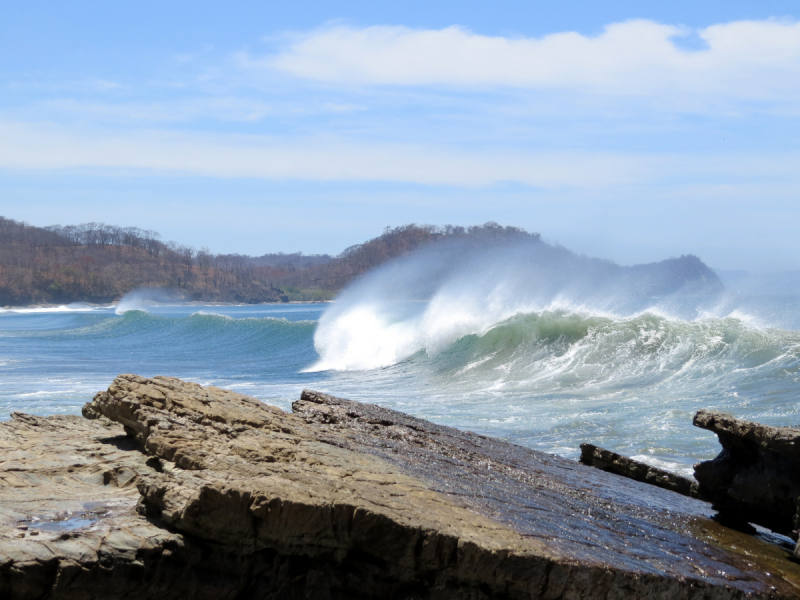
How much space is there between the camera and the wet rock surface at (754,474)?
16.5 ft

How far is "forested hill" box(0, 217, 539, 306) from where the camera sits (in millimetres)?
114125

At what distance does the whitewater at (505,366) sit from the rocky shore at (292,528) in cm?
372

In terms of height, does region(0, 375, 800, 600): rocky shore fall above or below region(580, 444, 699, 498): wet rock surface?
above

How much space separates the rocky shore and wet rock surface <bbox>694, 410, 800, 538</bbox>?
0.25 m

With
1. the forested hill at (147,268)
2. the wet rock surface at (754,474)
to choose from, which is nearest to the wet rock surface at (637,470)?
the wet rock surface at (754,474)

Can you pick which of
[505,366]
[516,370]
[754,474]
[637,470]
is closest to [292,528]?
[754,474]

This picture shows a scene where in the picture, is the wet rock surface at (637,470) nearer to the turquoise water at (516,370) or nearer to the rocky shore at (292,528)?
the turquoise water at (516,370)

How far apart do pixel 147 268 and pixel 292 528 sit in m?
152

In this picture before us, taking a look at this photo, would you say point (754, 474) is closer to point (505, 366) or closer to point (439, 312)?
point (505, 366)

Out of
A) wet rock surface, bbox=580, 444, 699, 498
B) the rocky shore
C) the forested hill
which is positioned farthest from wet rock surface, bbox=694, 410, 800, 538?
the forested hill

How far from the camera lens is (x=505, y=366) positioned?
18234mm

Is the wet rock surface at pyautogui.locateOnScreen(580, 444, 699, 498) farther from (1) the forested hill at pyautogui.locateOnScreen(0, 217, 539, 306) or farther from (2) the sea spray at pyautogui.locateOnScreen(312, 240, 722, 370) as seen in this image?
(1) the forested hill at pyautogui.locateOnScreen(0, 217, 539, 306)

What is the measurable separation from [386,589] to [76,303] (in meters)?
116

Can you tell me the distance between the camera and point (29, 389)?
1451cm
